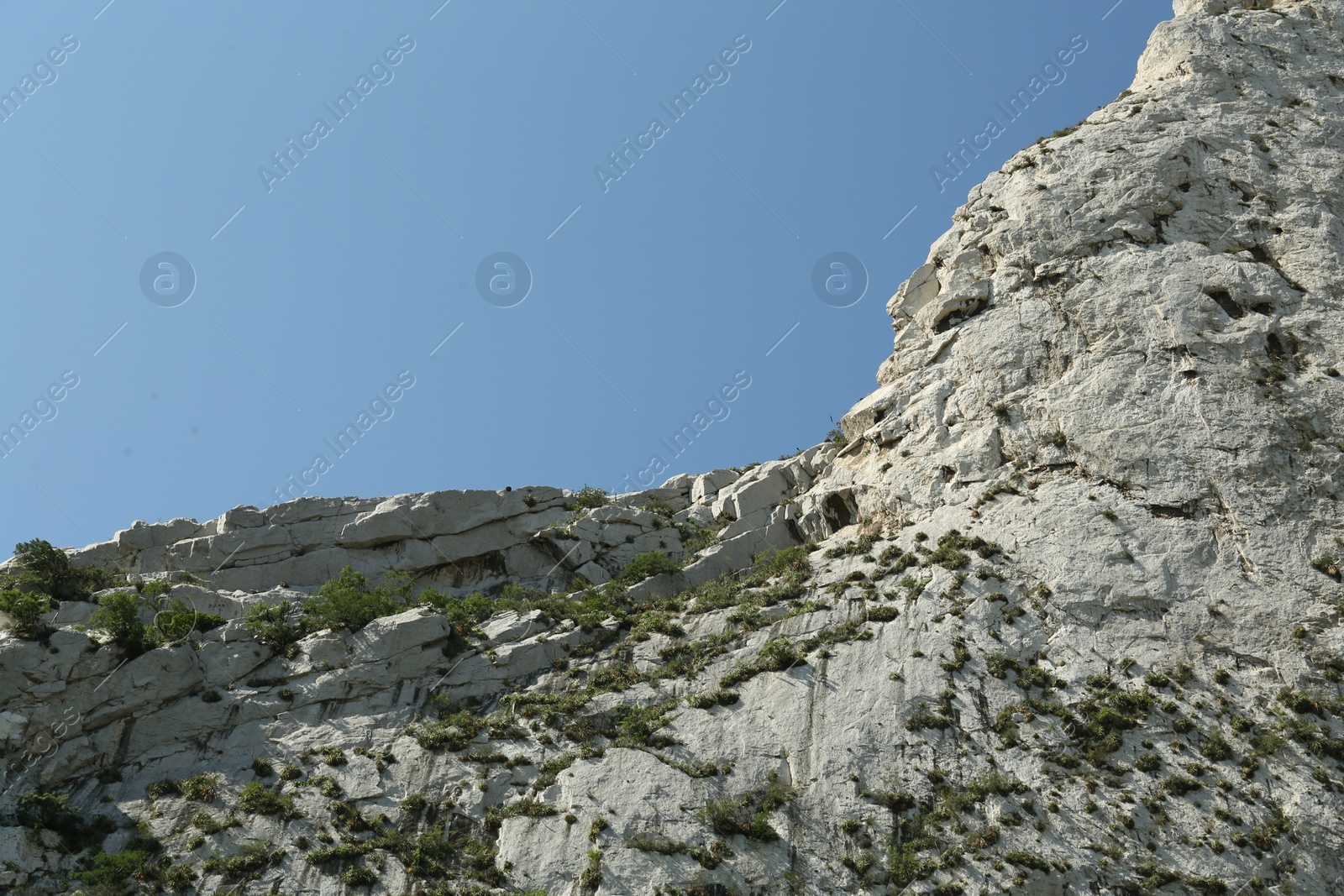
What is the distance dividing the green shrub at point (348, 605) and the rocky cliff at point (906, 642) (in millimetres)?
169

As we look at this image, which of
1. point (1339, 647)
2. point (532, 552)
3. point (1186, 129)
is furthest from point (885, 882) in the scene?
point (1186, 129)

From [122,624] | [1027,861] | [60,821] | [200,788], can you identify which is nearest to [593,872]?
[1027,861]

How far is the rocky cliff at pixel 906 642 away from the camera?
26.9m

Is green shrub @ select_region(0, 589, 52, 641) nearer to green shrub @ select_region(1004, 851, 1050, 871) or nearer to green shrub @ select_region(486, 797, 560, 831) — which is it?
green shrub @ select_region(486, 797, 560, 831)

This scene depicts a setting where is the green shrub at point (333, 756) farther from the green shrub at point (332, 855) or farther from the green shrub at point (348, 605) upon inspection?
the green shrub at point (348, 605)

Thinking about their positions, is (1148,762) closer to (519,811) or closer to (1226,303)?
(519,811)

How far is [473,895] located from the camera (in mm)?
26859

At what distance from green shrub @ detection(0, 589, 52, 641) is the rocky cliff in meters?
0.17

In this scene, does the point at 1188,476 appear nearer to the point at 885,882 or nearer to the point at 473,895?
Answer: the point at 885,882

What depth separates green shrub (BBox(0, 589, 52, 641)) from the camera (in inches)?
1326

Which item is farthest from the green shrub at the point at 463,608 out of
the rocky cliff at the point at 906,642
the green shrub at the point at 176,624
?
the green shrub at the point at 176,624

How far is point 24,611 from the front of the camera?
34000 mm

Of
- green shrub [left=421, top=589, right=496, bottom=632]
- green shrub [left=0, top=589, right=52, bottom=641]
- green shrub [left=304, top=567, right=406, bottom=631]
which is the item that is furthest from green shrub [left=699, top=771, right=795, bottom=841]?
green shrub [left=0, top=589, right=52, bottom=641]

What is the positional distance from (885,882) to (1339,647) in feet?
48.3
